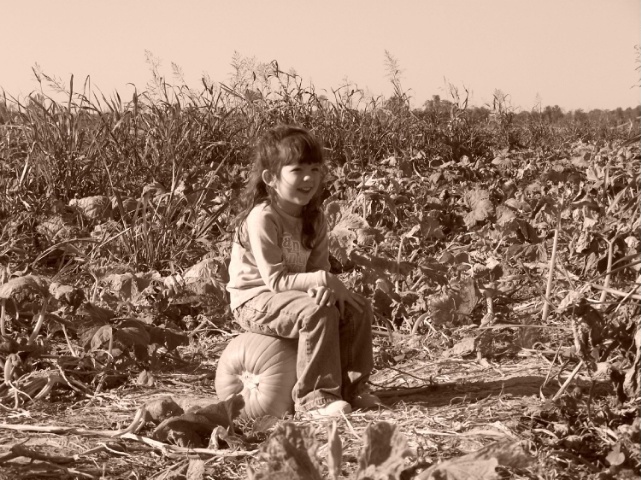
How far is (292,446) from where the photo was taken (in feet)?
6.33

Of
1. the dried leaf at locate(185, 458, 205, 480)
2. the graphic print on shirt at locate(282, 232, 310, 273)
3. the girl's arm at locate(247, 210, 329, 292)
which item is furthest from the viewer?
the graphic print on shirt at locate(282, 232, 310, 273)

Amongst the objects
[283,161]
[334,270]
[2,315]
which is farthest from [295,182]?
[334,270]

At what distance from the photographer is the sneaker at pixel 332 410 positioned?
286 cm

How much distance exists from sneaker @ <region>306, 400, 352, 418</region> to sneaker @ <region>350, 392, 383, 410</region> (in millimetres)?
103

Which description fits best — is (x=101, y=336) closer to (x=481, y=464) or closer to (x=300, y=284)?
(x=300, y=284)

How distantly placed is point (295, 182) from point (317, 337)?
0.51 metres

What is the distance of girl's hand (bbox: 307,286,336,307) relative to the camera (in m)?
2.90

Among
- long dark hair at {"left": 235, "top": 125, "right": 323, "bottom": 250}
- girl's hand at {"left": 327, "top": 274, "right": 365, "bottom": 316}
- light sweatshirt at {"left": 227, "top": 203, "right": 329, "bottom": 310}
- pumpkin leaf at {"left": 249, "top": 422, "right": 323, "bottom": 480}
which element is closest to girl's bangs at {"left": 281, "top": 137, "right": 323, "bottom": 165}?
long dark hair at {"left": 235, "top": 125, "right": 323, "bottom": 250}

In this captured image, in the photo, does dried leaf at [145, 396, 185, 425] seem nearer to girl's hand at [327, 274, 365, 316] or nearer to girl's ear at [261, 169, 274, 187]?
girl's hand at [327, 274, 365, 316]

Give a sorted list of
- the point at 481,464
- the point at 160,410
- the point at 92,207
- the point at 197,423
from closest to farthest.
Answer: the point at 481,464 < the point at 197,423 < the point at 160,410 < the point at 92,207

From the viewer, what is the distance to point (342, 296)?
2965mm

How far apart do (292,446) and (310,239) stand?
1.29 m

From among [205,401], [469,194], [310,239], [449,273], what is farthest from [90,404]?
[469,194]

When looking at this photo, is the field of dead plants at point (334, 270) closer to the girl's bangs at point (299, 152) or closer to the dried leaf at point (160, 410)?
the dried leaf at point (160, 410)
